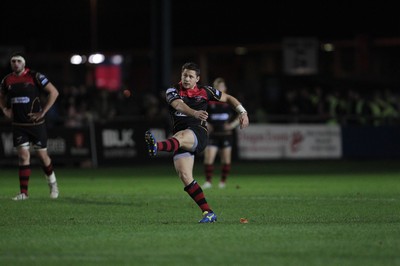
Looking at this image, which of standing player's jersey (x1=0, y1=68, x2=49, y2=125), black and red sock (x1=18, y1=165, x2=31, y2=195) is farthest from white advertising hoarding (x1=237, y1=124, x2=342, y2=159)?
standing player's jersey (x1=0, y1=68, x2=49, y2=125)

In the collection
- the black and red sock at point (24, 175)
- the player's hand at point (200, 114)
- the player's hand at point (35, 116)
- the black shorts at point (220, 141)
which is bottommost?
the black and red sock at point (24, 175)

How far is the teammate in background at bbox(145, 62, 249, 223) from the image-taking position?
43.1 feet

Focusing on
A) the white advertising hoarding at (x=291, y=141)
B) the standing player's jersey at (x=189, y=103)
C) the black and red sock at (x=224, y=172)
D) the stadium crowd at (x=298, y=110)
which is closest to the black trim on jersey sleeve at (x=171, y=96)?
the standing player's jersey at (x=189, y=103)

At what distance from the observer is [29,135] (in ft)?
56.9

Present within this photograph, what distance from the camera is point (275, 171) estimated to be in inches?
1087

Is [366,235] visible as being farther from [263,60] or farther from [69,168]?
[263,60]

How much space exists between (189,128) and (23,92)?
4.66 metres

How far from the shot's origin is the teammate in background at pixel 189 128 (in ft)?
43.1

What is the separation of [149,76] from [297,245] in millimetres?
71603

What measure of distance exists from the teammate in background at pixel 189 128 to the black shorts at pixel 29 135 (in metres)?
4.33

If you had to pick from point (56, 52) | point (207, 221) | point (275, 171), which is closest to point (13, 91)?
point (207, 221)

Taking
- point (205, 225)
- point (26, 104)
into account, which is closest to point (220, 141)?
point (26, 104)

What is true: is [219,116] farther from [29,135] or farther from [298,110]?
[298,110]

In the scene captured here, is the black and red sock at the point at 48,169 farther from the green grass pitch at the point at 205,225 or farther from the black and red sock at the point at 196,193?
the black and red sock at the point at 196,193
